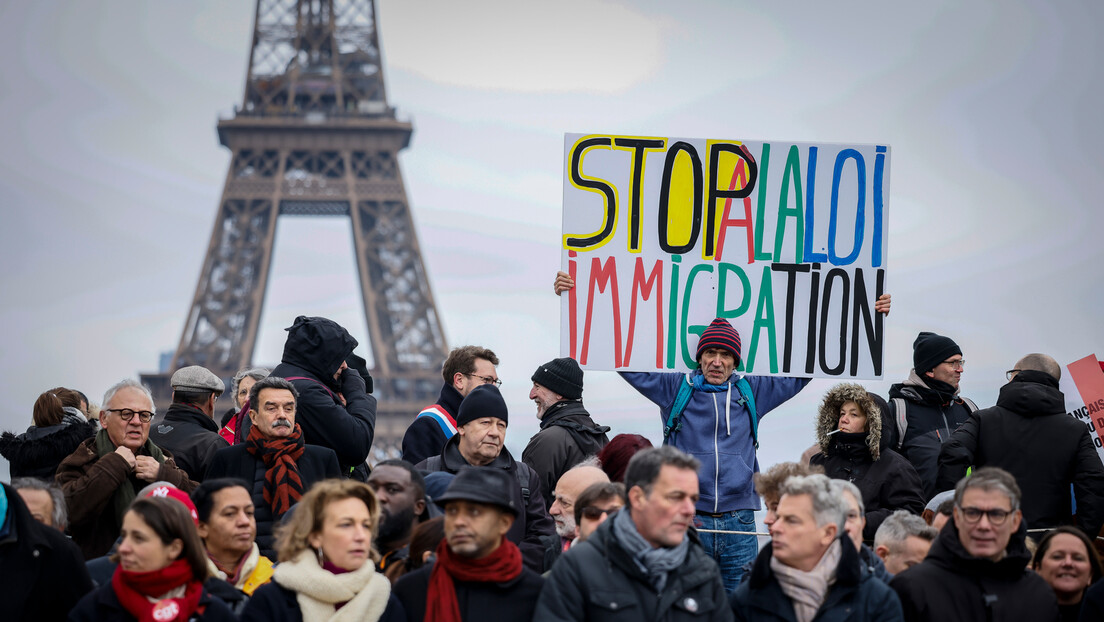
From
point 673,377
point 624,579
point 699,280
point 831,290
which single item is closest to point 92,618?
point 624,579

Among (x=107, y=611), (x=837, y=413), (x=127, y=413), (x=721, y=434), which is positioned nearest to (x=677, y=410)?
(x=721, y=434)

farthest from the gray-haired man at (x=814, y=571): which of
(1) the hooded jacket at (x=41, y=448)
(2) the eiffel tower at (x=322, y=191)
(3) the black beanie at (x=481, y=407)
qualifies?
(2) the eiffel tower at (x=322, y=191)

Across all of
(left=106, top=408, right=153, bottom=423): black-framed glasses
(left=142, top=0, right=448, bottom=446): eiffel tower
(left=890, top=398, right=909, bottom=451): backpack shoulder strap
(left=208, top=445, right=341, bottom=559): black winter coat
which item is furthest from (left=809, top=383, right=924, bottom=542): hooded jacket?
(left=142, top=0, right=448, bottom=446): eiffel tower

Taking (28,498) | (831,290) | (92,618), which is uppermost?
(831,290)

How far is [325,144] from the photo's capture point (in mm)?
36781

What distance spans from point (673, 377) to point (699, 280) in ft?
1.92

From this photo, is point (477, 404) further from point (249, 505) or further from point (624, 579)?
point (624, 579)

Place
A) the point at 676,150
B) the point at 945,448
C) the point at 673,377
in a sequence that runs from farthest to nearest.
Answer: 1. the point at 676,150
2. the point at 673,377
3. the point at 945,448

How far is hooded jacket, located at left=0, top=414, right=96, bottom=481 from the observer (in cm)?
579

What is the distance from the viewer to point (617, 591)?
4.01m

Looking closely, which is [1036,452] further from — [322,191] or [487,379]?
[322,191]

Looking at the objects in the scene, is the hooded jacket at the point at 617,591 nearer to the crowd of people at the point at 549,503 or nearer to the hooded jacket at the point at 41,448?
the crowd of people at the point at 549,503

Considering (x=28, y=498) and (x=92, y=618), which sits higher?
(x=28, y=498)

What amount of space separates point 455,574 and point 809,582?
1195mm
